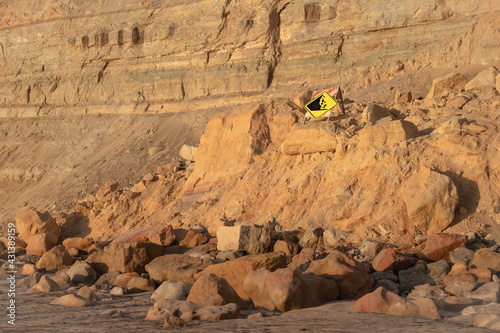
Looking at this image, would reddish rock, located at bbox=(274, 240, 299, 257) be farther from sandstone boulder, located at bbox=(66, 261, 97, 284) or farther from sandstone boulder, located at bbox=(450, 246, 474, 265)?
sandstone boulder, located at bbox=(66, 261, 97, 284)

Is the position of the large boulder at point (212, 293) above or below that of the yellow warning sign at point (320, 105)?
below

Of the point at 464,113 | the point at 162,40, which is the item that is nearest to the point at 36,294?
the point at 464,113

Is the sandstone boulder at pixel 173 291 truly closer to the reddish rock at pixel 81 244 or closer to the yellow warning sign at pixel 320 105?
the reddish rock at pixel 81 244

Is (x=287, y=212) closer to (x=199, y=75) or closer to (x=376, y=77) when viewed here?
(x=376, y=77)

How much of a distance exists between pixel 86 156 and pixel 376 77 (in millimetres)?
10388

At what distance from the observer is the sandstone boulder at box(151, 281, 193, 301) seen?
20.9ft

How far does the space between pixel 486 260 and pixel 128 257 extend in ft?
15.9

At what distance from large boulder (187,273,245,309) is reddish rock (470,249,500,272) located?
2740 mm

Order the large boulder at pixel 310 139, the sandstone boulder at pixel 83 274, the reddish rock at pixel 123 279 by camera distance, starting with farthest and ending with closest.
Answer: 1. the large boulder at pixel 310 139
2. the sandstone boulder at pixel 83 274
3. the reddish rock at pixel 123 279

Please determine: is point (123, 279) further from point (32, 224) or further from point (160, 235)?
point (32, 224)

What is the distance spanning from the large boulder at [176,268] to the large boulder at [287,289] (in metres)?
1.37

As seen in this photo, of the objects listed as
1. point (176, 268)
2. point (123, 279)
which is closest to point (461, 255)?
point (176, 268)

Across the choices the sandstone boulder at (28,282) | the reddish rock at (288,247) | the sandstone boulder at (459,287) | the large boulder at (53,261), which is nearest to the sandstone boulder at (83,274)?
A: the sandstone boulder at (28,282)

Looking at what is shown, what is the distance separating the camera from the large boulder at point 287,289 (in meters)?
5.60
